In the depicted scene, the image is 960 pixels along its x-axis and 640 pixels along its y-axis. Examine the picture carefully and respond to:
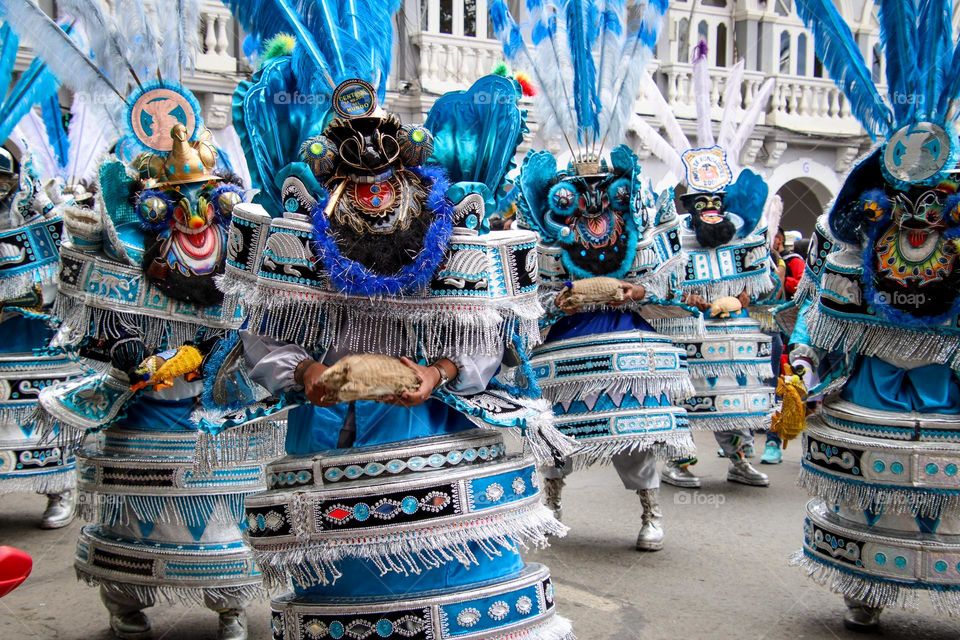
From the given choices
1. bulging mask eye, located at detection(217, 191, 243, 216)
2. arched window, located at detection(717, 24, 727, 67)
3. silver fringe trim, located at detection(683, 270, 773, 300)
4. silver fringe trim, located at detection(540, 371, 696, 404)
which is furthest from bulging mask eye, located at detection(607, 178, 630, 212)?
arched window, located at detection(717, 24, 727, 67)

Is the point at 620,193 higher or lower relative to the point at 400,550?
higher

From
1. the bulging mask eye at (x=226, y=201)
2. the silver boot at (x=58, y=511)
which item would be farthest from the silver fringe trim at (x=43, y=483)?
Result: the bulging mask eye at (x=226, y=201)

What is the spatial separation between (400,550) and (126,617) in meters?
2.31

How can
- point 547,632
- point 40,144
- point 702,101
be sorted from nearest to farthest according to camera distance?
point 547,632 → point 40,144 → point 702,101

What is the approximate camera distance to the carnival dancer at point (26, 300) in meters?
6.60

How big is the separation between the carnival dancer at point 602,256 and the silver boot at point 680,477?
5.89ft

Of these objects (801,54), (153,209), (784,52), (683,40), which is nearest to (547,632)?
(153,209)

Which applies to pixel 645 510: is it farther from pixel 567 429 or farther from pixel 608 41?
pixel 608 41

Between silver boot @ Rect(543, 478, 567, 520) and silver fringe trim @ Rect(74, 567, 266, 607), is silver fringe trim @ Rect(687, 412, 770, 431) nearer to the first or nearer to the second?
silver boot @ Rect(543, 478, 567, 520)

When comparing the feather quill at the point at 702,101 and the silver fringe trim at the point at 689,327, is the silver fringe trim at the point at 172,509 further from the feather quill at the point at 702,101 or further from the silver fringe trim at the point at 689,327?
the feather quill at the point at 702,101

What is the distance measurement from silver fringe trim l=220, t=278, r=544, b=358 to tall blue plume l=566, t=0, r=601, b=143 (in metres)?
3.25

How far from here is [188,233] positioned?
4.58 m

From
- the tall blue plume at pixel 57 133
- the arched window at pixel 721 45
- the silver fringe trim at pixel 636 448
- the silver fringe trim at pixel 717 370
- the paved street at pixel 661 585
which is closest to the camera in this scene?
the paved street at pixel 661 585

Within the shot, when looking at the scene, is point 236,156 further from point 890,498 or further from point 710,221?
point 890,498
